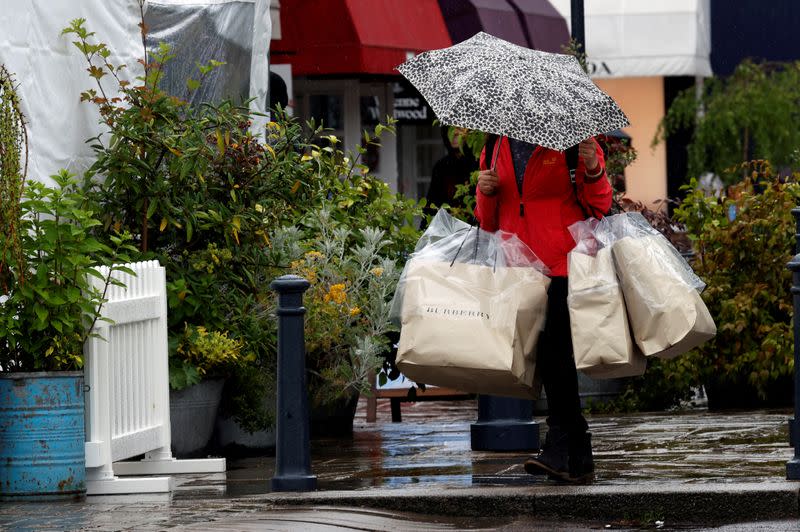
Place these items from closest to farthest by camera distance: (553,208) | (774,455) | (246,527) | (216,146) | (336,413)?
(246,527) → (553,208) → (774,455) → (216,146) → (336,413)

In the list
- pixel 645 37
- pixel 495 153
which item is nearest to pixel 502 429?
pixel 495 153

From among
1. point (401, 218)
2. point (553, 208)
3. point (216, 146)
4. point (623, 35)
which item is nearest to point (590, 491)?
point (553, 208)

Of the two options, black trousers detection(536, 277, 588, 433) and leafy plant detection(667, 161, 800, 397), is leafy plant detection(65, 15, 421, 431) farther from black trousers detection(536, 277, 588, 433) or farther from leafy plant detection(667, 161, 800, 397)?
leafy plant detection(667, 161, 800, 397)

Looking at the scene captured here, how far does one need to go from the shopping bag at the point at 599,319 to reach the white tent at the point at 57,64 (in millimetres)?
2651

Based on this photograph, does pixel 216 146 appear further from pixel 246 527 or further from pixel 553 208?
pixel 246 527

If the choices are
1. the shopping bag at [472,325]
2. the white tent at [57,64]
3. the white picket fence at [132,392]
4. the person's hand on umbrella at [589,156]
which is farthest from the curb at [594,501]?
the white tent at [57,64]

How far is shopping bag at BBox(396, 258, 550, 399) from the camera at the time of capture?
7195 millimetres

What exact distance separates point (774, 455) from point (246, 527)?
9.49 feet

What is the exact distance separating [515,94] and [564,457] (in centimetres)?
161

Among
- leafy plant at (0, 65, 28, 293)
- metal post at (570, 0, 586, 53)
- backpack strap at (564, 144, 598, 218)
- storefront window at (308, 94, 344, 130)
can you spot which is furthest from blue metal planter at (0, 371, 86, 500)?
storefront window at (308, 94, 344, 130)

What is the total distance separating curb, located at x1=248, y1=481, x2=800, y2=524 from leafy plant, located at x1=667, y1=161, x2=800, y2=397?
396 cm

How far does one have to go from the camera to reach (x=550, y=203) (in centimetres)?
757

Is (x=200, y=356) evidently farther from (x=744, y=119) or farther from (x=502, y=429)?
(x=744, y=119)

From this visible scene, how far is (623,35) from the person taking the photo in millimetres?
25891
